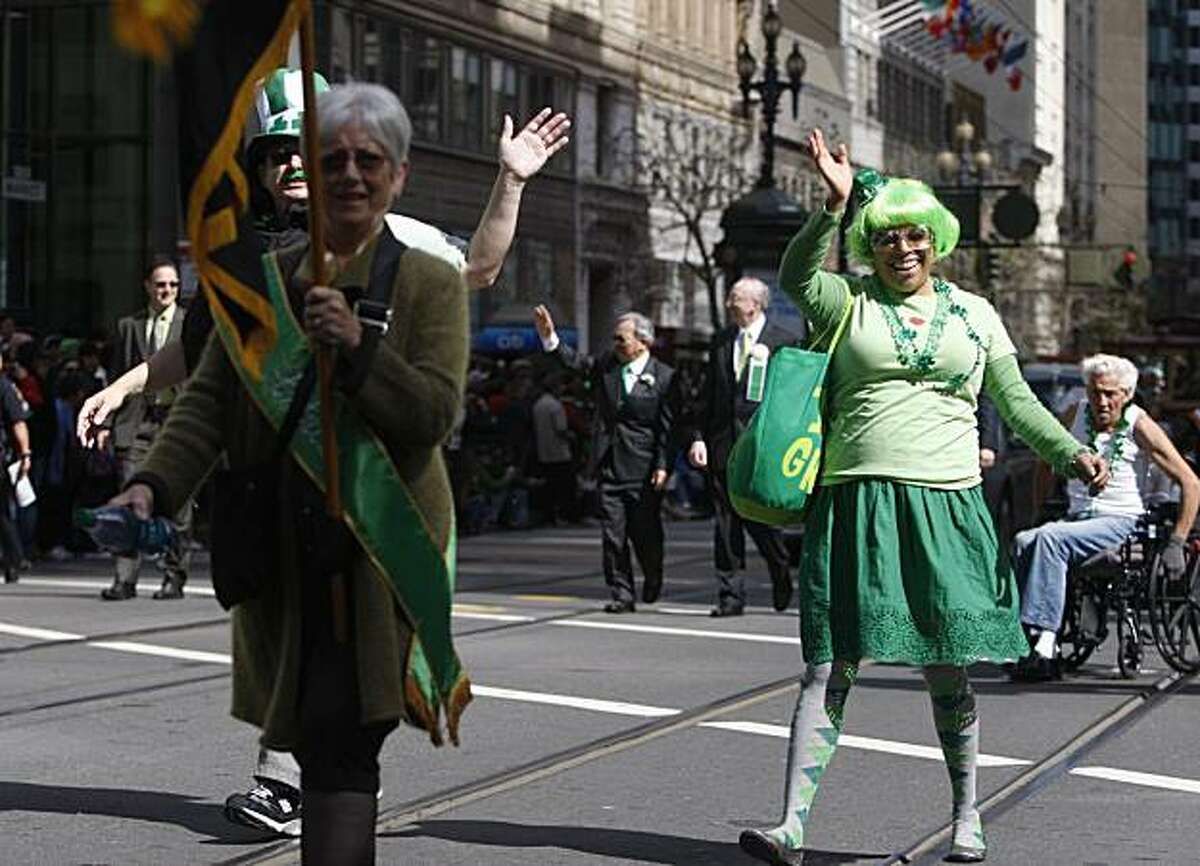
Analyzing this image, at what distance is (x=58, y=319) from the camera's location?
38875 millimetres

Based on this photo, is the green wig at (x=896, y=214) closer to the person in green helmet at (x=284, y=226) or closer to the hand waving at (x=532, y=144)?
the person in green helmet at (x=284, y=226)

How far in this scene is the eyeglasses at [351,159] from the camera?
5.65 m

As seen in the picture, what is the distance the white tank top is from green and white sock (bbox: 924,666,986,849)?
601 centimetres

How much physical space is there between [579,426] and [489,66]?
19.6 meters

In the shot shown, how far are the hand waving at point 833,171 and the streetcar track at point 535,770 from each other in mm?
2330

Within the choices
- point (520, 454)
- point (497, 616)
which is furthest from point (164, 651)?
point (520, 454)

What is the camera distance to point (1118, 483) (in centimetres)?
1405

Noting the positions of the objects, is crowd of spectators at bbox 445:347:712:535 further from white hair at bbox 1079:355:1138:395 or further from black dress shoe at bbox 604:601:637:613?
white hair at bbox 1079:355:1138:395

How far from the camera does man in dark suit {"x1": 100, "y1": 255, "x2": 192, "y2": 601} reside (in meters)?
16.8

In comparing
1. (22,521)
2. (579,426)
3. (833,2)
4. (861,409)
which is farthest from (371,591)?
(833,2)

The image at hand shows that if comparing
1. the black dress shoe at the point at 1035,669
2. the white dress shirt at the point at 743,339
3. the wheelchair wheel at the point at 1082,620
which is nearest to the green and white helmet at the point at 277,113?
the black dress shoe at the point at 1035,669

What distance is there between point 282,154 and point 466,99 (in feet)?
140

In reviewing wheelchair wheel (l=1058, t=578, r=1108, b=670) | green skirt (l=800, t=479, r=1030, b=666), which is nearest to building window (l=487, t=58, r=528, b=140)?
wheelchair wheel (l=1058, t=578, r=1108, b=670)

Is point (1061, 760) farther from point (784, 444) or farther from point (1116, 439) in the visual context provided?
point (1116, 439)
